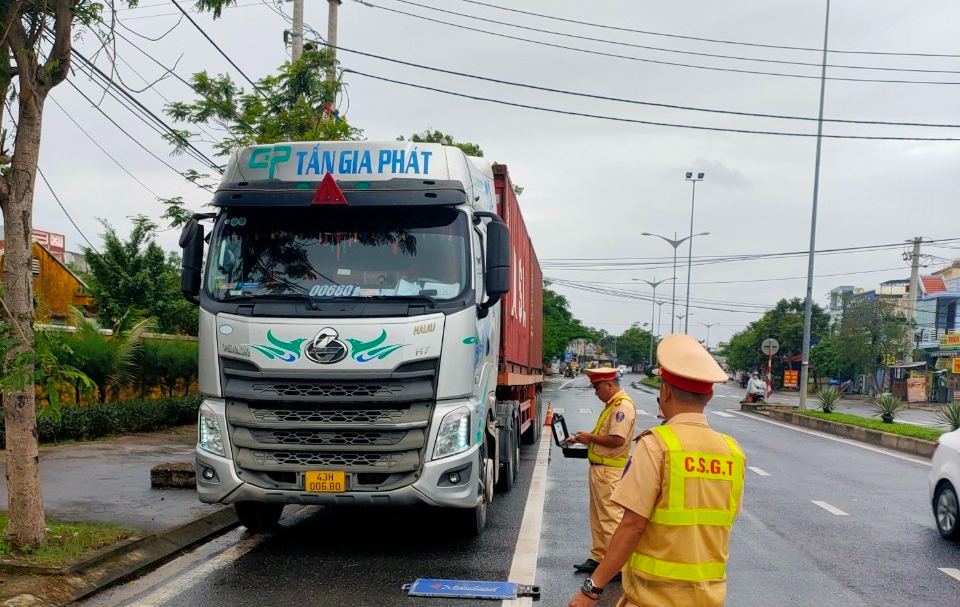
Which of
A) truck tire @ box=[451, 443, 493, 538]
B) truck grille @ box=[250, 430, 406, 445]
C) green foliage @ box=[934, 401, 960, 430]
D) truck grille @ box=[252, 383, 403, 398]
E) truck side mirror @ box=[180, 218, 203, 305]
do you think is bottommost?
truck tire @ box=[451, 443, 493, 538]

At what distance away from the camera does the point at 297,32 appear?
15680mm

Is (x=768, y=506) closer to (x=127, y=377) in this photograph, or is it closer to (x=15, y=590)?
(x=15, y=590)

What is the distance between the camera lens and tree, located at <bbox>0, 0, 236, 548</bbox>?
5.95 meters

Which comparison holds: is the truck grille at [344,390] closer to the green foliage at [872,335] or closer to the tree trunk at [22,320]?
the tree trunk at [22,320]

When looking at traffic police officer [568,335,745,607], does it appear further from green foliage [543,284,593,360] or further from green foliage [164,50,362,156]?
green foliage [543,284,593,360]

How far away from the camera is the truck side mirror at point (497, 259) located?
21.7 feet

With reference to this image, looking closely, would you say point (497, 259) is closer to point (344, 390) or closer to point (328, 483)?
point (344, 390)

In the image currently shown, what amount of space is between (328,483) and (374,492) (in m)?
0.33

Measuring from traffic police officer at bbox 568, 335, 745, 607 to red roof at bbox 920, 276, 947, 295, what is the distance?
217 feet

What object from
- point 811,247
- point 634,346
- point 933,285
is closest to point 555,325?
point 933,285

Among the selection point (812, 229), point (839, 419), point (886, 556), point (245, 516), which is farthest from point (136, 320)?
point (812, 229)

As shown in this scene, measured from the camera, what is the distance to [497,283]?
6.61 m

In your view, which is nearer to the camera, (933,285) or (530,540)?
(530,540)

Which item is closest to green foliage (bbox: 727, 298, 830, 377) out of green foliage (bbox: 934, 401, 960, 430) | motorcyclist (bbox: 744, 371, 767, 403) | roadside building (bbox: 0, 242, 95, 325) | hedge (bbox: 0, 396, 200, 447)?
motorcyclist (bbox: 744, 371, 767, 403)
